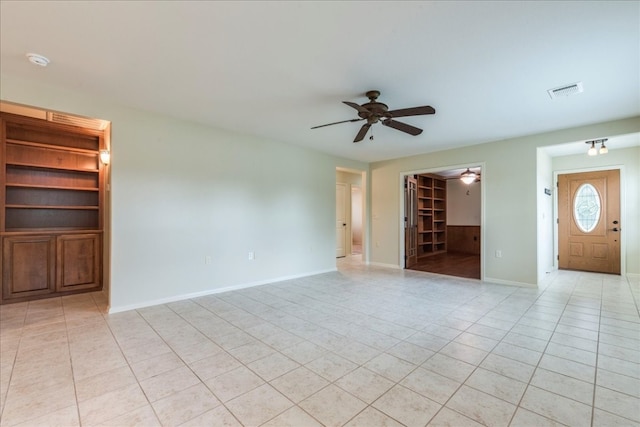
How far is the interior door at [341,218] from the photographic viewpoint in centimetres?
812

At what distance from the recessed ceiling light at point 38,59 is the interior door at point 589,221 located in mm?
8463

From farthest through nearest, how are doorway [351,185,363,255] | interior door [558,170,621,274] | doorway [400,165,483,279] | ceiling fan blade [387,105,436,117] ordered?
doorway [351,185,363,255]
doorway [400,165,483,279]
interior door [558,170,621,274]
ceiling fan blade [387,105,436,117]

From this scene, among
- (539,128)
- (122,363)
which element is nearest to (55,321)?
(122,363)

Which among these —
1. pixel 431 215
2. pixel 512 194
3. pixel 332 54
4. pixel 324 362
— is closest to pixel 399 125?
pixel 332 54

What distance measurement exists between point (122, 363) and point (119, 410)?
2.13 ft

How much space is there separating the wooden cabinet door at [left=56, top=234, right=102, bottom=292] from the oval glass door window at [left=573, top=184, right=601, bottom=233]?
9.02 metres

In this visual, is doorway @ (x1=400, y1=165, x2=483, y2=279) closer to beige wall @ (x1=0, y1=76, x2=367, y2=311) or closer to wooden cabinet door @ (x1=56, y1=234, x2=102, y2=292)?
beige wall @ (x1=0, y1=76, x2=367, y2=311)

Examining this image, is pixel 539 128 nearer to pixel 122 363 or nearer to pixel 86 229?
pixel 122 363

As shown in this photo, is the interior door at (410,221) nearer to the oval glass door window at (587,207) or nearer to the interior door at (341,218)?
the interior door at (341,218)

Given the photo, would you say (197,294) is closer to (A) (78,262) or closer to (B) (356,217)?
(A) (78,262)

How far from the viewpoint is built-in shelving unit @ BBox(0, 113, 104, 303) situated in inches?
147

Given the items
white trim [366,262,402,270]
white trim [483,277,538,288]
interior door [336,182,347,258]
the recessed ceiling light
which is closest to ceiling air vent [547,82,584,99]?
white trim [483,277,538,288]

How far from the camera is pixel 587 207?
5.88 m

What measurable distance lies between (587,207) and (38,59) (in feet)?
28.8
